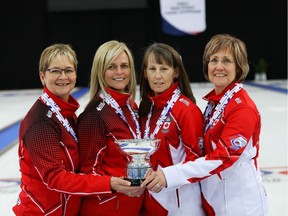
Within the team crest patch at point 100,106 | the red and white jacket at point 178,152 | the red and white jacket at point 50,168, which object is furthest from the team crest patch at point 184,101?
the red and white jacket at point 50,168

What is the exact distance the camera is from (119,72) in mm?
2088

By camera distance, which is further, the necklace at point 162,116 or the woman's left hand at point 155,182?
the necklace at point 162,116

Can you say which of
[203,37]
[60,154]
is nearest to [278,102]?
[203,37]

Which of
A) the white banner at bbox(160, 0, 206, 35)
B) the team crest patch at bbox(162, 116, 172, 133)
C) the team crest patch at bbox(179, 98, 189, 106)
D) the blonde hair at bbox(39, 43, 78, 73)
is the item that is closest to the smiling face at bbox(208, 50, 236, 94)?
the team crest patch at bbox(179, 98, 189, 106)

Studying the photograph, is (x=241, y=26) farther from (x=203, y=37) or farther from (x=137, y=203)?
(x=137, y=203)

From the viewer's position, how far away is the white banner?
13.7 m

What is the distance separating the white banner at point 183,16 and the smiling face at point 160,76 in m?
11.8

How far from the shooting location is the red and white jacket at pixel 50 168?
1.82 meters

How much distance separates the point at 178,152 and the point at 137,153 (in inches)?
12.1

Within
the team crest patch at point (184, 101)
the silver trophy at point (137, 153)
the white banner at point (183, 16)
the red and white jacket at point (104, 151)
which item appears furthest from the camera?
the white banner at point (183, 16)

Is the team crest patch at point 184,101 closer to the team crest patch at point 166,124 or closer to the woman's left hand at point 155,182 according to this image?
the team crest patch at point 166,124

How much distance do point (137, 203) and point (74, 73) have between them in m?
0.63

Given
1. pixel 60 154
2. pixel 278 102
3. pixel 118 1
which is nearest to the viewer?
pixel 60 154

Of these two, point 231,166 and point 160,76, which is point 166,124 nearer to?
point 160,76
